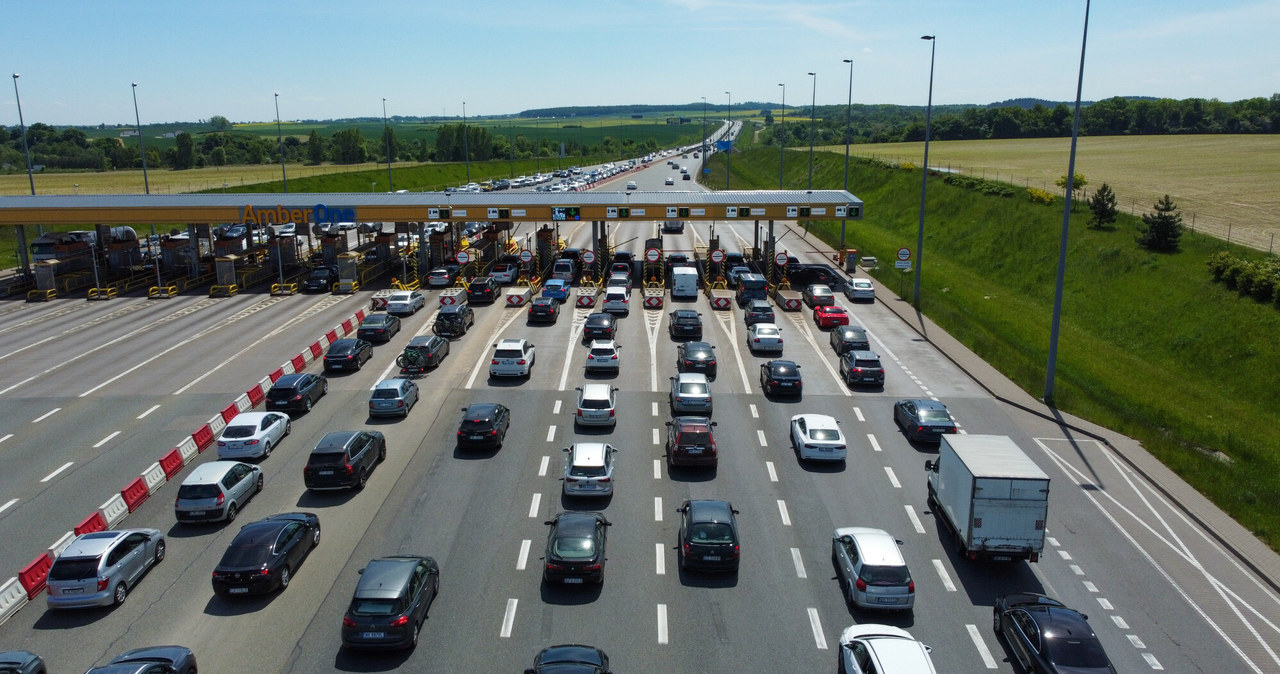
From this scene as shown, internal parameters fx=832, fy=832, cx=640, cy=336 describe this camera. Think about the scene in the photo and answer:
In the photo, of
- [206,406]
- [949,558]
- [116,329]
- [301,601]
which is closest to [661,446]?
[949,558]

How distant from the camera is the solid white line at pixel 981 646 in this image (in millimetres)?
16500

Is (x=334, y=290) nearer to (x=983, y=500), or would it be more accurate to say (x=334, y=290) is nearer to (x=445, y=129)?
(x=983, y=500)

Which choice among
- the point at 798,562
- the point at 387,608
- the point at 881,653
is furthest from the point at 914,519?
the point at 387,608

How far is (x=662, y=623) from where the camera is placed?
1781cm

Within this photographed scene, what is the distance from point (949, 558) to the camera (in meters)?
20.8

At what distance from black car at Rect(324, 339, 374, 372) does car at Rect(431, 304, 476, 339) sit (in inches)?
205

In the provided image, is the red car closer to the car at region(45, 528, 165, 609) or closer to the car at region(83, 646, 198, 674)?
the car at region(45, 528, 165, 609)

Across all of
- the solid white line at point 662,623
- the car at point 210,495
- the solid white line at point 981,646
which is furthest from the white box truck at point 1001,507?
the car at point 210,495

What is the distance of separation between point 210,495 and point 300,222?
1460 inches

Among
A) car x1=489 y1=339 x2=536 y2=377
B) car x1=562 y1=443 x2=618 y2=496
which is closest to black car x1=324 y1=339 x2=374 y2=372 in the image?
car x1=489 y1=339 x2=536 y2=377

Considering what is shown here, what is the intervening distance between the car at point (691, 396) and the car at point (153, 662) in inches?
728

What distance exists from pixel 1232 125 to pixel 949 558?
452ft

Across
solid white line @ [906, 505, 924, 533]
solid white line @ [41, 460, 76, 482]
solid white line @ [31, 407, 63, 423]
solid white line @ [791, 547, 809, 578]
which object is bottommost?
solid white line @ [906, 505, 924, 533]

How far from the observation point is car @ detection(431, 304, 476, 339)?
42.1m
